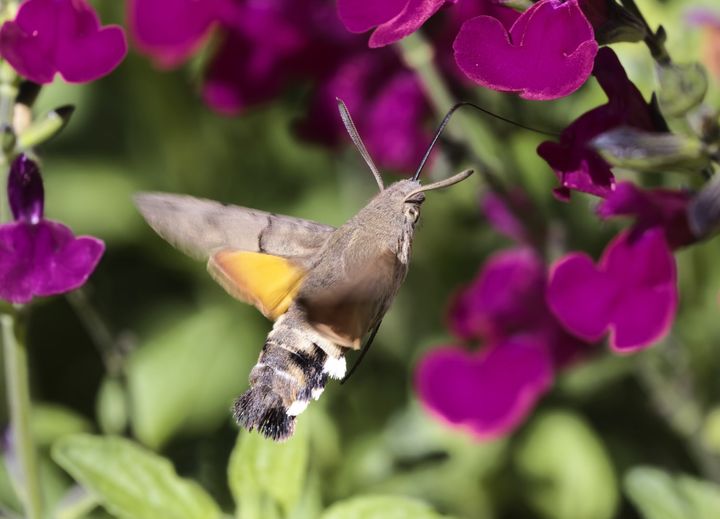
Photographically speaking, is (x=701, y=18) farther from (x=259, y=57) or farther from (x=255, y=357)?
(x=255, y=357)

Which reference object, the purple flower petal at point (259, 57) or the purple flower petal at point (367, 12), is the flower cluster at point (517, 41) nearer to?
the purple flower petal at point (367, 12)

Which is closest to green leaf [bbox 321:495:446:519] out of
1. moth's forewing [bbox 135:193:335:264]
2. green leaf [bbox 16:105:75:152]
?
moth's forewing [bbox 135:193:335:264]

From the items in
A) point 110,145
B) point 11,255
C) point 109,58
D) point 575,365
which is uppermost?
point 109,58

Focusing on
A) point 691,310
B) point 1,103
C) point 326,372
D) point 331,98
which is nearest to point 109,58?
point 1,103

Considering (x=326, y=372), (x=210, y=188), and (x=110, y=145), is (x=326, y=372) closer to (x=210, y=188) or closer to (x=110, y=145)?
(x=210, y=188)

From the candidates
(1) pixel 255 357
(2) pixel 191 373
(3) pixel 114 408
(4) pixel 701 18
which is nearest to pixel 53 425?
(3) pixel 114 408

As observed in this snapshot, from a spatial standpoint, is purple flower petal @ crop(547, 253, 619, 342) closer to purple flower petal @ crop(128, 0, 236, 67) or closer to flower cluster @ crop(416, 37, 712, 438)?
flower cluster @ crop(416, 37, 712, 438)
